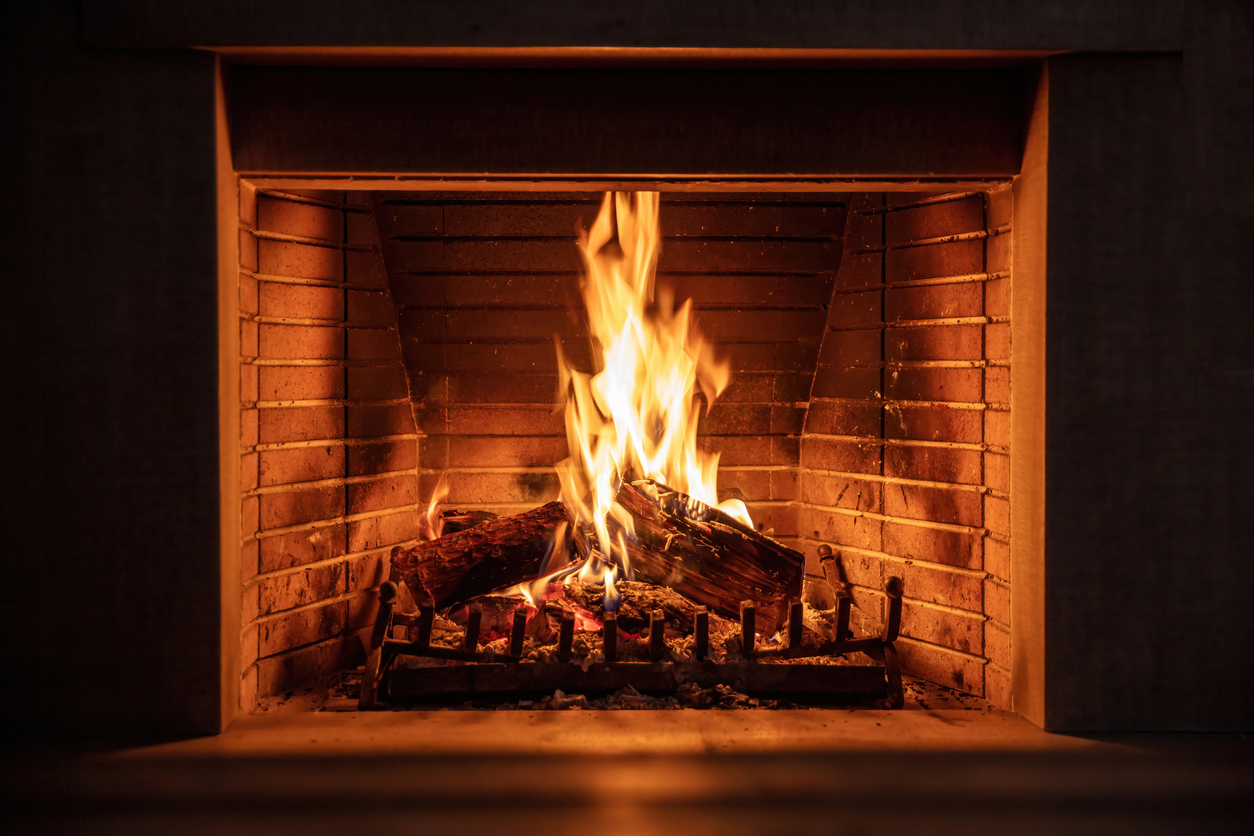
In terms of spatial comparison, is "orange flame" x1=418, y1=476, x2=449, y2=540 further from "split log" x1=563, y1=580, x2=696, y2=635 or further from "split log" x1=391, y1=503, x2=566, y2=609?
"split log" x1=563, y1=580, x2=696, y2=635

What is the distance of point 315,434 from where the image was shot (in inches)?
118

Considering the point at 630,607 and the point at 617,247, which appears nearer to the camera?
the point at 630,607

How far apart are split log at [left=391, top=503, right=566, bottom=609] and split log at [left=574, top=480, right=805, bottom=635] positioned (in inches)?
13.5

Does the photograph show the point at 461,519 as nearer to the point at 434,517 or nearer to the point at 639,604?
the point at 434,517

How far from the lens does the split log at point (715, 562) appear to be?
9.64 feet

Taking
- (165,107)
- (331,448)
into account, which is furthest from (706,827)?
(165,107)

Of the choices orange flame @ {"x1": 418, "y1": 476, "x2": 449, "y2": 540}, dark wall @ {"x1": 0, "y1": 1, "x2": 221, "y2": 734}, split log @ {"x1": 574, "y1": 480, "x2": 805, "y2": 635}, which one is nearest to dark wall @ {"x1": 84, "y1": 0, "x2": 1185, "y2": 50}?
dark wall @ {"x1": 0, "y1": 1, "x2": 221, "y2": 734}

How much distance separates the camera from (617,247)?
340cm

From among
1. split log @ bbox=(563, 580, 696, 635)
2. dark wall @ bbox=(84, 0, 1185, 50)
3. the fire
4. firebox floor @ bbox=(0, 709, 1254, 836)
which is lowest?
firebox floor @ bbox=(0, 709, 1254, 836)

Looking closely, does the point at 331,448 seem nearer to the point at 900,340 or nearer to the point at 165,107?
the point at 165,107

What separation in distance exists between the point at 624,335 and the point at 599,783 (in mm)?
1806

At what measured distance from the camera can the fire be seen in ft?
11.1

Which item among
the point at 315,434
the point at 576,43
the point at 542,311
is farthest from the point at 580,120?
the point at 315,434

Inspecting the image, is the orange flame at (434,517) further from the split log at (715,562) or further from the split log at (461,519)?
the split log at (715,562)
